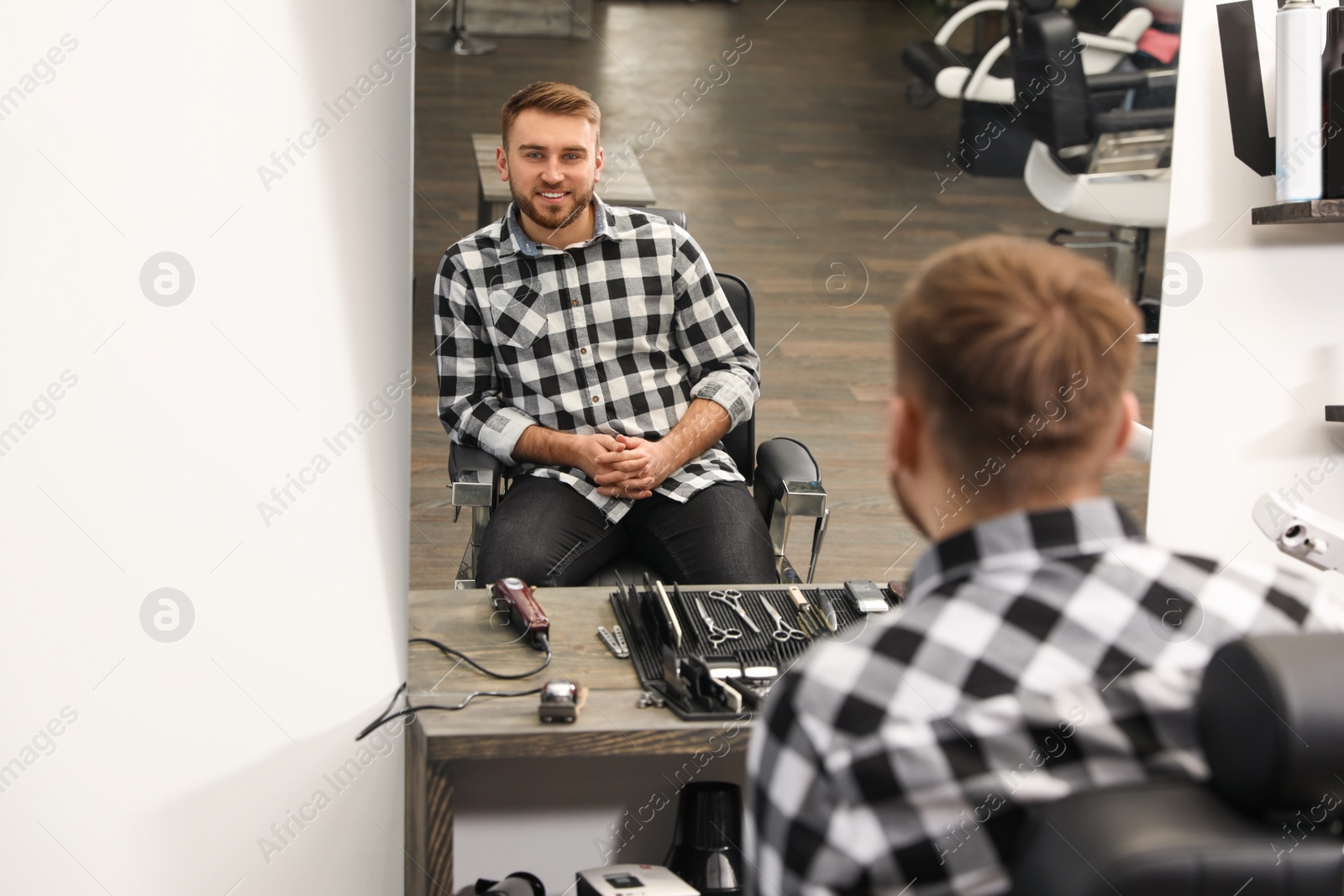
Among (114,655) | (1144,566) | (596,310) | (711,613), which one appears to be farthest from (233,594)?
(1144,566)

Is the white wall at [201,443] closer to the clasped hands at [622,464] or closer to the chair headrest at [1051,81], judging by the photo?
the clasped hands at [622,464]

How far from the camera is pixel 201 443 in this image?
1529 mm

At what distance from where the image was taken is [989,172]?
90.5 inches

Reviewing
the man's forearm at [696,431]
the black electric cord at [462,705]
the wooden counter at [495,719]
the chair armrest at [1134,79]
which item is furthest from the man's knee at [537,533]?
the chair armrest at [1134,79]

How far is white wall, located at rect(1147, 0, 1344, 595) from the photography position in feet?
7.11

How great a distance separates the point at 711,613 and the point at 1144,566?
37.4 inches

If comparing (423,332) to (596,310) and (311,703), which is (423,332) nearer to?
(596,310)

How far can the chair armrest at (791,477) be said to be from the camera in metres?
2.10

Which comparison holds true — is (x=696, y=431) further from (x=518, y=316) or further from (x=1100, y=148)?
(x=1100, y=148)

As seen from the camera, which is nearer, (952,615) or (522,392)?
(952,615)

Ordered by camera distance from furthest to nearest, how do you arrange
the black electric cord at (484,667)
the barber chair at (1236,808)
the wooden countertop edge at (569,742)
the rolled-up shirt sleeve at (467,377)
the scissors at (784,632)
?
1. the rolled-up shirt sleeve at (467,377)
2. the scissors at (784,632)
3. the black electric cord at (484,667)
4. the wooden countertop edge at (569,742)
5. the barber chair at (1236,808)

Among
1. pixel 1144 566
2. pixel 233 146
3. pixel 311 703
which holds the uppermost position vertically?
pixel 233 146

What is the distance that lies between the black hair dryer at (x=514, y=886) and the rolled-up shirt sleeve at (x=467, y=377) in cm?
71

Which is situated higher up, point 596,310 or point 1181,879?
point 1181,879
